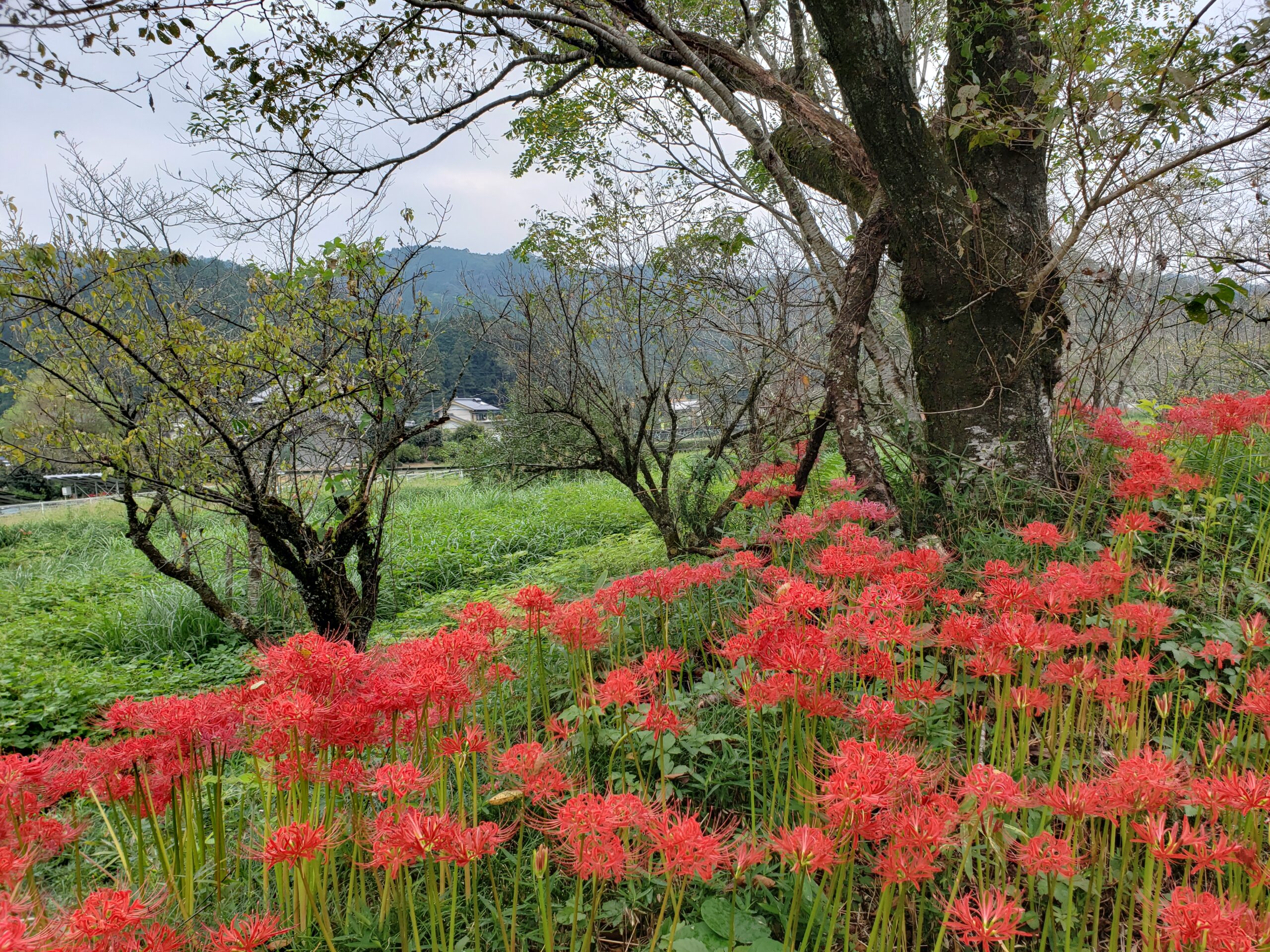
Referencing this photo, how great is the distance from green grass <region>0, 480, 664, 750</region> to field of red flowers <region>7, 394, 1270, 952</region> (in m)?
1.02

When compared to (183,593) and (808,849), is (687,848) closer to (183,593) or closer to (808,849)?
(808,849)

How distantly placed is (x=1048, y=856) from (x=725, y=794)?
116 centimetres

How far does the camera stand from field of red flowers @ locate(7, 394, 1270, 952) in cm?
112

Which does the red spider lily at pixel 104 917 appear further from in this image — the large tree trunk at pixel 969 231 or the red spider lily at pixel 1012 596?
the large tree trunk at pixel 969 231

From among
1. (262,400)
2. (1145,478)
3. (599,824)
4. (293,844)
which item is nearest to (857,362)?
(1145,478)

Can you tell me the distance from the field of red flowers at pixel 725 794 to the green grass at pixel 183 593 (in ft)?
3.35

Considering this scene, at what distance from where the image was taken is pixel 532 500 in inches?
540

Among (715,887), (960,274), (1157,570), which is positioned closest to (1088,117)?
(960,274)

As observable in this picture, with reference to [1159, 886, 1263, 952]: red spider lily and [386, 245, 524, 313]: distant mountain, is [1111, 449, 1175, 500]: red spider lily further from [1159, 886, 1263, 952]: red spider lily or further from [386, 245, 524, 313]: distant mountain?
[386, 245, 524, 313]: distant mountain

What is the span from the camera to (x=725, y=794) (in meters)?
2.15

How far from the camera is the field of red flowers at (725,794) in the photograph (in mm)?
1115

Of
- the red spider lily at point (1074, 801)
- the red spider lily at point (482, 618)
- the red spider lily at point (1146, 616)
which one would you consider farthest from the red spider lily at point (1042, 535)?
the red spider lily at point (482, 618)

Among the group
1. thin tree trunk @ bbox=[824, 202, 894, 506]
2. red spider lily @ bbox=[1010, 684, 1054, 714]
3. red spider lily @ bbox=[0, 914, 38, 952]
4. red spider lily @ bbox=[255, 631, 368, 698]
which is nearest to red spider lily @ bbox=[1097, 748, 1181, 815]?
red spider lily @ bbox=[1010, 684, 1054, 714]

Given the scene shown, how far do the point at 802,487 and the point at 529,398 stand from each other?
2.78 m
